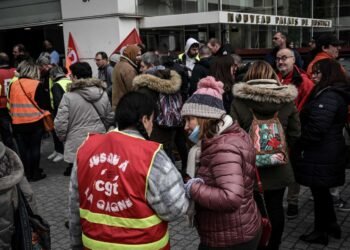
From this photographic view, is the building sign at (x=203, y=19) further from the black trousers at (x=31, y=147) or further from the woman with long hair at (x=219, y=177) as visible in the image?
the woman with long hair at (x=219, y=177)

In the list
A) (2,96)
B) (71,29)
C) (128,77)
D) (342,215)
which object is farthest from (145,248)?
(71,29)

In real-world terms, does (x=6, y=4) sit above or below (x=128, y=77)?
above

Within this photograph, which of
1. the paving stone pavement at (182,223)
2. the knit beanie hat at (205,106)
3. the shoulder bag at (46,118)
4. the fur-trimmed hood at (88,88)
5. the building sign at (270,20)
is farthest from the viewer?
the building sign at (270,20)

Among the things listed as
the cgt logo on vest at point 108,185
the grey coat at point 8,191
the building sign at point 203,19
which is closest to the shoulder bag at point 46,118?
the grey coat at point 8,191

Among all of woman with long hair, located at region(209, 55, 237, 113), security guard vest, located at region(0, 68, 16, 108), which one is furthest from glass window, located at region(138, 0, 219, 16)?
woman with long hair, located at region(209, 55, 237, 113)

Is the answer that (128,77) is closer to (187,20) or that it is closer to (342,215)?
(342,215)

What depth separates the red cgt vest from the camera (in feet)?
7.23

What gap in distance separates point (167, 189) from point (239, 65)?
4.52 m

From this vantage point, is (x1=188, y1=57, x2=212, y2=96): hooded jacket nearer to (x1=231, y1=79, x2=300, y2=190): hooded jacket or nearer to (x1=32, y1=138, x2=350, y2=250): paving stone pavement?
(x1=32, y1=138, x2=350, y2=250): paving stone pavement

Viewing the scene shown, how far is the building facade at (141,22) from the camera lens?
12461 mm

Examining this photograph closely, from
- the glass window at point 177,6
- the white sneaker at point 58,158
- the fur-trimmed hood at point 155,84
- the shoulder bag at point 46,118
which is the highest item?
the glass window at point 177,6

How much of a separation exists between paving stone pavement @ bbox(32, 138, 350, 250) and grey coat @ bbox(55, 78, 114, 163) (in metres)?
0.75

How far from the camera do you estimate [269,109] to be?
348 cm

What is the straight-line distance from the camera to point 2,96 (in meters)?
7.53
